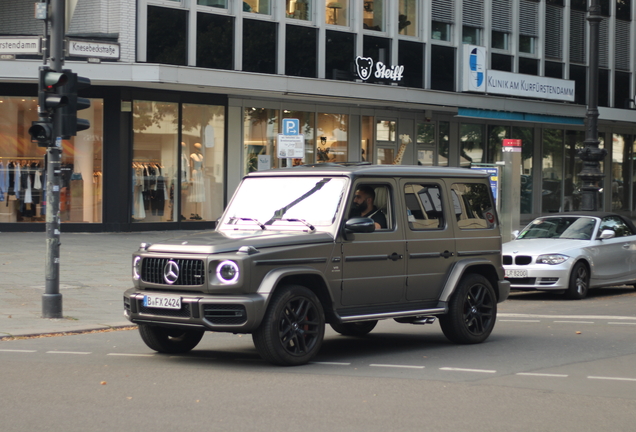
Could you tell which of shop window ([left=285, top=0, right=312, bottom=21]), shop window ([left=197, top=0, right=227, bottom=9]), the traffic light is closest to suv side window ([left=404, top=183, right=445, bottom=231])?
the traffic light

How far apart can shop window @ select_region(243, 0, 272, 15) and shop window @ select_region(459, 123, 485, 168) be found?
33.0 feet

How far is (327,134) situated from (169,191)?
598 cm

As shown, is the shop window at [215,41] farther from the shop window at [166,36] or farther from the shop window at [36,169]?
the shop window at [36,169]

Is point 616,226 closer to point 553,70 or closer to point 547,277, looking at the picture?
point 547,277

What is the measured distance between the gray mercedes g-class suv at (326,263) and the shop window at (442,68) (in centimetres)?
2095

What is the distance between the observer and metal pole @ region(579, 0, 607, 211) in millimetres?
20969

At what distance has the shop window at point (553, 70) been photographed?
35.5 m

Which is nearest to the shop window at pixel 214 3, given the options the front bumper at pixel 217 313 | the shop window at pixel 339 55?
the shop window at pixel 339 55

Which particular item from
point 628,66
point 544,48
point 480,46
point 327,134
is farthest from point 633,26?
point 327,134

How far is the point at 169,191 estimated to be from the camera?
26594 mm

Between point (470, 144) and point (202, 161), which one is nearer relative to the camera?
point (202, 161)

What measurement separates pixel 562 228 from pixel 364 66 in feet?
43.0

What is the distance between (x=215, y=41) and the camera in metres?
25.9

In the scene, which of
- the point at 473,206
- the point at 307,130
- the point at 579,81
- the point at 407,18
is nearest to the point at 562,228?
the point at 473,206
